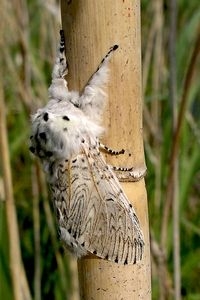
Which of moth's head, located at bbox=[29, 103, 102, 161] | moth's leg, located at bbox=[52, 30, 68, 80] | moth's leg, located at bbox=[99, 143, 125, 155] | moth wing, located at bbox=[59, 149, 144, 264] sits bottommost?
moth wing, located at bbox=[59, 149, 144, 264]

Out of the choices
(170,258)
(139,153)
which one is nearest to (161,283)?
(170,258)

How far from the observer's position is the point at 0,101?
3.05ft

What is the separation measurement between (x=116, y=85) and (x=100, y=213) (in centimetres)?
12

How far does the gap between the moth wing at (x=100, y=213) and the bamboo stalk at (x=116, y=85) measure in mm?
11

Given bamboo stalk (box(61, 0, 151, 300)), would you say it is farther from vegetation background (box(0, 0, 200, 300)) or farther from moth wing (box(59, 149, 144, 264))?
vegetation background (box(0, 0, 200, 300))

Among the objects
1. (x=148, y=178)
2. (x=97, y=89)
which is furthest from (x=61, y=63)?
(x=148, y=178)

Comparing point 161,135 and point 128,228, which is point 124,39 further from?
point 161,135

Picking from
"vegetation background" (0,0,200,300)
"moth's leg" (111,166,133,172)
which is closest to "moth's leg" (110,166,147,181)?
"moth's leg" (111,166,133,172)

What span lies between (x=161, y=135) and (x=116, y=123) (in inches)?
34.2

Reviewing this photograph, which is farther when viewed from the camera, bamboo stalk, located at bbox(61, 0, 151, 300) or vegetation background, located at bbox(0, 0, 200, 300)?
vegetation background, located at bbox(0, 0, 200, 300)

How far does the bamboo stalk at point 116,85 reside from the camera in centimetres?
51

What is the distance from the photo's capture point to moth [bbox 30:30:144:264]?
1.82 ft

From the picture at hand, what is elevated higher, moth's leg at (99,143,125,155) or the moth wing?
moth's leg at (99,143,125,155)

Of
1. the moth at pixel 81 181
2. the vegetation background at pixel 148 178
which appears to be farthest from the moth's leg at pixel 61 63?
the vegetation background at pixel 148 178
